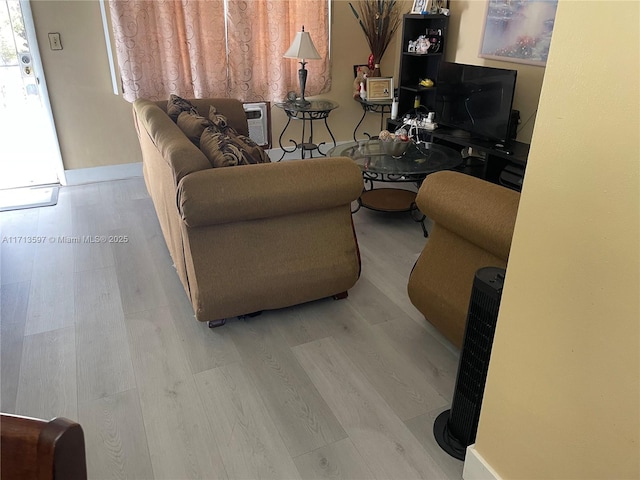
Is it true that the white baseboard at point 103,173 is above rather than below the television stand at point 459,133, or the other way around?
below

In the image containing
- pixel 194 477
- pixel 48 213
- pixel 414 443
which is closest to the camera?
pixel 194 477

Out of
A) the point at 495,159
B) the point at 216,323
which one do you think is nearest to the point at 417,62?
the point at 495,159

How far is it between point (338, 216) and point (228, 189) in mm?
587

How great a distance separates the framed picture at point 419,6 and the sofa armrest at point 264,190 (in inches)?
107

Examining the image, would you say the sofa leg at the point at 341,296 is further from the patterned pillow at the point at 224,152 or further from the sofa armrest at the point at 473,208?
the patterned pillow at the point at 224,152

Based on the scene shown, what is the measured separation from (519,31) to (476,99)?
1.83 feet

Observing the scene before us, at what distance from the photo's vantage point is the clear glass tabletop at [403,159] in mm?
3131

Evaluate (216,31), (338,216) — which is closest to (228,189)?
(338,216)

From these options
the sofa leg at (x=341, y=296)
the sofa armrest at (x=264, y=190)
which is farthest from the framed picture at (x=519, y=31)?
the sofa leg at (x=341, y=296)

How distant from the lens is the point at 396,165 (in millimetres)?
3211

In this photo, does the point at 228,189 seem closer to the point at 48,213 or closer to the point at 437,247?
the point at 437,247

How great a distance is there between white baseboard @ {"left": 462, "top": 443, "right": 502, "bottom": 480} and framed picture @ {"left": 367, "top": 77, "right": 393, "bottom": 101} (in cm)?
389

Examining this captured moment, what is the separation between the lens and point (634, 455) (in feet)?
3.36

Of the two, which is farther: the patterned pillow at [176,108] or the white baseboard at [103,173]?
the white baseboard at [103,173]
